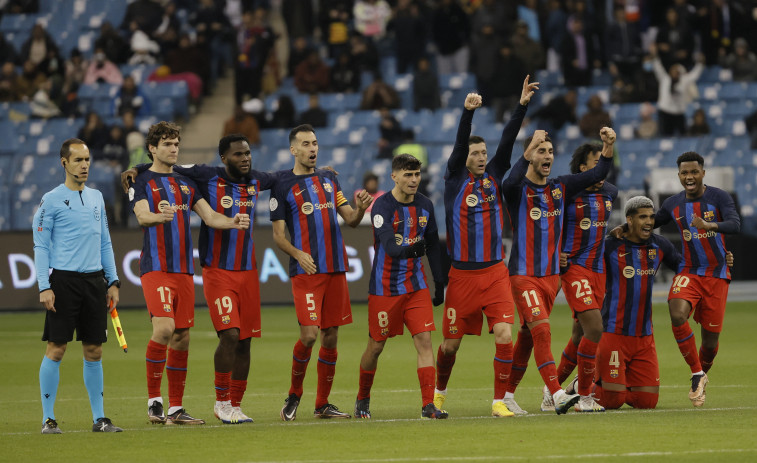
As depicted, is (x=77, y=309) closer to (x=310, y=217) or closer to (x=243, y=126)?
(x=310, y=217)

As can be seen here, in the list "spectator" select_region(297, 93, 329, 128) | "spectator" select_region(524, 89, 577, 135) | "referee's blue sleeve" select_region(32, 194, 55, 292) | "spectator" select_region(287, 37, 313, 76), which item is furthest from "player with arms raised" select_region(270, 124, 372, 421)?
"spectator" select_region(287, 37, 313, 76)

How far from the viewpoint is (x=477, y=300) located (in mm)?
9867

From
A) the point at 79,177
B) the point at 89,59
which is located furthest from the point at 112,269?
the point at 89,59

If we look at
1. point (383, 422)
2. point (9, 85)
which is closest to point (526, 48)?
point (9, 85)

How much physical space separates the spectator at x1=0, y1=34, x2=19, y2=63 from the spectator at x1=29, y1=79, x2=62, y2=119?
1.77m

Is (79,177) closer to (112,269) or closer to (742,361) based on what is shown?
(112,269)

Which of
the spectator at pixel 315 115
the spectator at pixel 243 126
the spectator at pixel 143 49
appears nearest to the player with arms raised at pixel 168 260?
the spectator at pixel 243 126

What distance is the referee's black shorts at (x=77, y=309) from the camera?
9.03 metres

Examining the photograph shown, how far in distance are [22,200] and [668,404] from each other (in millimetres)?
14799

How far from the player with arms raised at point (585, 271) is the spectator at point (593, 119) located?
13.8 meters

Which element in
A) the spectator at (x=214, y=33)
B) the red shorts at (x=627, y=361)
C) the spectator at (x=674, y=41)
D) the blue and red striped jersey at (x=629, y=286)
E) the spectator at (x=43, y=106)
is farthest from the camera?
the spectator at (x=214, y=33)

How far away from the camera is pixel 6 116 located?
89.4ft

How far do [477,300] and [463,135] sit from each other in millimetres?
1305

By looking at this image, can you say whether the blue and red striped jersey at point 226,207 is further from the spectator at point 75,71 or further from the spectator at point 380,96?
the spectator at point 75,71
